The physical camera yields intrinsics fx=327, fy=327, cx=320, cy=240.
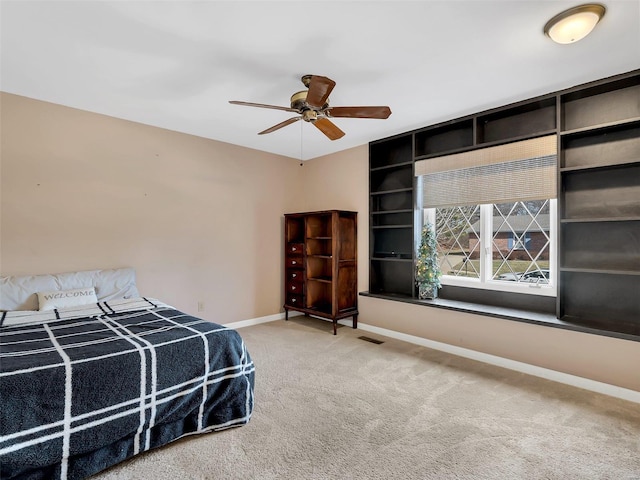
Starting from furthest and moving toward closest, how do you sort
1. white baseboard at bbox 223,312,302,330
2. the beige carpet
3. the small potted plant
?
white baseboard at bbox 223,312,302,330
the small potted plant
the beige carpet

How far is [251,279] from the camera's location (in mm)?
4547

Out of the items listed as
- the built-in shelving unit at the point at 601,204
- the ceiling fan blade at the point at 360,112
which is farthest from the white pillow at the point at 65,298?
the built-in shelving unit at the point at 601,204

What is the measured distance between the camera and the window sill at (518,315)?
248 centimetres

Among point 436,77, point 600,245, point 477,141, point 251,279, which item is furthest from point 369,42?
point 251,279

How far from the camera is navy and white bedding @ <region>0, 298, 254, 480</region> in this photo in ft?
4.86

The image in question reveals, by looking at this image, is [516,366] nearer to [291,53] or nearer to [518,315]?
[518,315]

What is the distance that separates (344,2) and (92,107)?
2723mm

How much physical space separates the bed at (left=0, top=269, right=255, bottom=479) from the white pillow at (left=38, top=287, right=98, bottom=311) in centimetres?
17

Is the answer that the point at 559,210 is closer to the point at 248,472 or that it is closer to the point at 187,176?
the point at 248,472

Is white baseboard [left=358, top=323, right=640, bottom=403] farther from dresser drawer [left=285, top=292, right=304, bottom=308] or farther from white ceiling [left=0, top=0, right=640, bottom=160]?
white ceiling [left=0, top=0, right=640, bottom=160]

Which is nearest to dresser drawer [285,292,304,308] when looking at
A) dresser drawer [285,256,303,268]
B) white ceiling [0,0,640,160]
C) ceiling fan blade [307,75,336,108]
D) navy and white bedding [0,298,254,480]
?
dresser drawer [285,256,303,268]

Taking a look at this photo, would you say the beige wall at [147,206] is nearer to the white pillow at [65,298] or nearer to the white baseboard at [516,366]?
the white pillow at [65,298]

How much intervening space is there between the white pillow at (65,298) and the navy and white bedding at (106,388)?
0.95 feet

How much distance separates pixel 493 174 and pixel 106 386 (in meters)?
3.55
